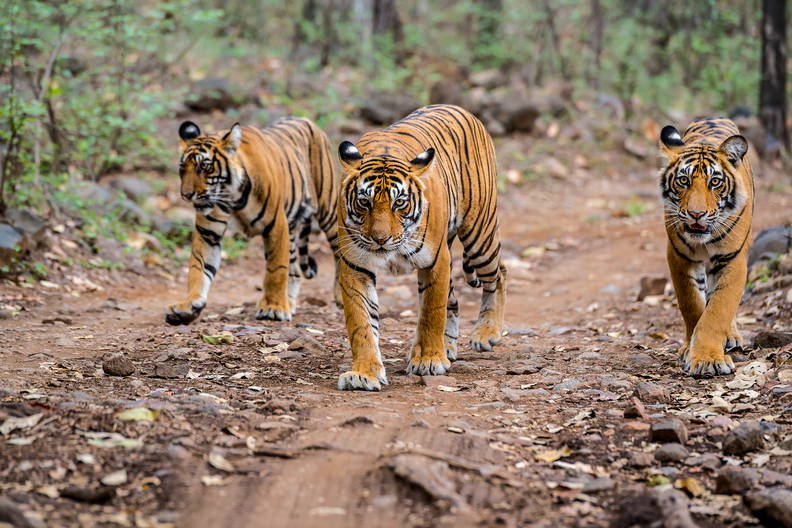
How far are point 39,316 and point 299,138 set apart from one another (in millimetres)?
2829

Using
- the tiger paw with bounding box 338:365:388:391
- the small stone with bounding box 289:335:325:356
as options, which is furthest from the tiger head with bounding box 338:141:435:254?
the small stone with bounding box 289:335:325:356

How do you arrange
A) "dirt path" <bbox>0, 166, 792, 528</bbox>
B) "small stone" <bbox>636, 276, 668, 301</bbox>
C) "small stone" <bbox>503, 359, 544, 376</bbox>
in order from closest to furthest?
"dirt path" <bbox>0, 166, 792, 528</bbox> < "small stone" <bbox>503, 359, 544, 376</bbox> < "small stone" <bbox>636, 276, 668, 301</bbox>

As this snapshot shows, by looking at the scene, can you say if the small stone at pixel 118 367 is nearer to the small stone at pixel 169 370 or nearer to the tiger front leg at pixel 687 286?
the small stone at pixel 169 370

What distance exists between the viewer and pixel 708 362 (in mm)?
5199

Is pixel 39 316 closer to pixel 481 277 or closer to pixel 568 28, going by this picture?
pixel 481 277

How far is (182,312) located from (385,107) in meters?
10.1

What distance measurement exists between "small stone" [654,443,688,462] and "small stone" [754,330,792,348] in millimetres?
2218

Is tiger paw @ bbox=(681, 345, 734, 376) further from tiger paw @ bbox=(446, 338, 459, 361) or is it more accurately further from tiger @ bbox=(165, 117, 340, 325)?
tiger @ bbox=(165, 117, 340, 325)

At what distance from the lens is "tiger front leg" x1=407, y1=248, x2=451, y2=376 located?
5180 mm

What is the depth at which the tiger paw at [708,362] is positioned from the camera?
5.19m

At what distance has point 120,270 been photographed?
30.7ft

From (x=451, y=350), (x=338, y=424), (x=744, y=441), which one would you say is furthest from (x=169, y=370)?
(x=744, y=441)

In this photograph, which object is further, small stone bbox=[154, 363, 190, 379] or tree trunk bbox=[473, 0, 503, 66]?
tree trunk bbox=[473, 0, 503, 66]

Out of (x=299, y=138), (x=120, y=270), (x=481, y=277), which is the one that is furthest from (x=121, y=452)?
(x=120, y=270)
